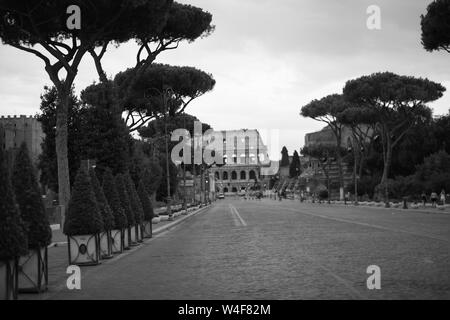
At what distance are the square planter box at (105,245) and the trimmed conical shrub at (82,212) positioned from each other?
167 cm

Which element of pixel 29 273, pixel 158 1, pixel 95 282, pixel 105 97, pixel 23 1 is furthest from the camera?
pixel 105 97

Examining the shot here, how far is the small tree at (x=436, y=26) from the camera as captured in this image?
32812mm

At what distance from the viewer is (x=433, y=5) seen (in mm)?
33562

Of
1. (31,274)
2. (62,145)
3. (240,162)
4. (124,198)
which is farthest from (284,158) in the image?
(31,274)

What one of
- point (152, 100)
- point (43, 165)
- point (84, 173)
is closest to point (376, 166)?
point (152, 100)

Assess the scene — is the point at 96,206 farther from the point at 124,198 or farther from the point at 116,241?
the point at 124,198

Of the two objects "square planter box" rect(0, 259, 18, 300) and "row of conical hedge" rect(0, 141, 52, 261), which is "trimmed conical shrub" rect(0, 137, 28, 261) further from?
"square planter box" rect(0, 259, 18, 300)

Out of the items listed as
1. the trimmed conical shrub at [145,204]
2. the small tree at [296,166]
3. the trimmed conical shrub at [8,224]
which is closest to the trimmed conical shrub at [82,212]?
the trimmed conical shrub at [8,224]

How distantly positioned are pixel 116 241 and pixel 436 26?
23.6m

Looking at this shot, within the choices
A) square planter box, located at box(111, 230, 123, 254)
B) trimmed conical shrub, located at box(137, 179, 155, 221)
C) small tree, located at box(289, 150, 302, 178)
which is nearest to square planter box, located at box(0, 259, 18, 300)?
square planter box, located at box(111, 230, 123, 254)

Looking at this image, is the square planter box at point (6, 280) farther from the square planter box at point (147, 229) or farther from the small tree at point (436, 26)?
the small tree at point (436, 26)

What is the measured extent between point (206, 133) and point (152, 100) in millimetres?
36386

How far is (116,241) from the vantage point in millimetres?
16875

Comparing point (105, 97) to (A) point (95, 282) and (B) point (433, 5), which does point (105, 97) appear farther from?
(A) point (95, 282)
